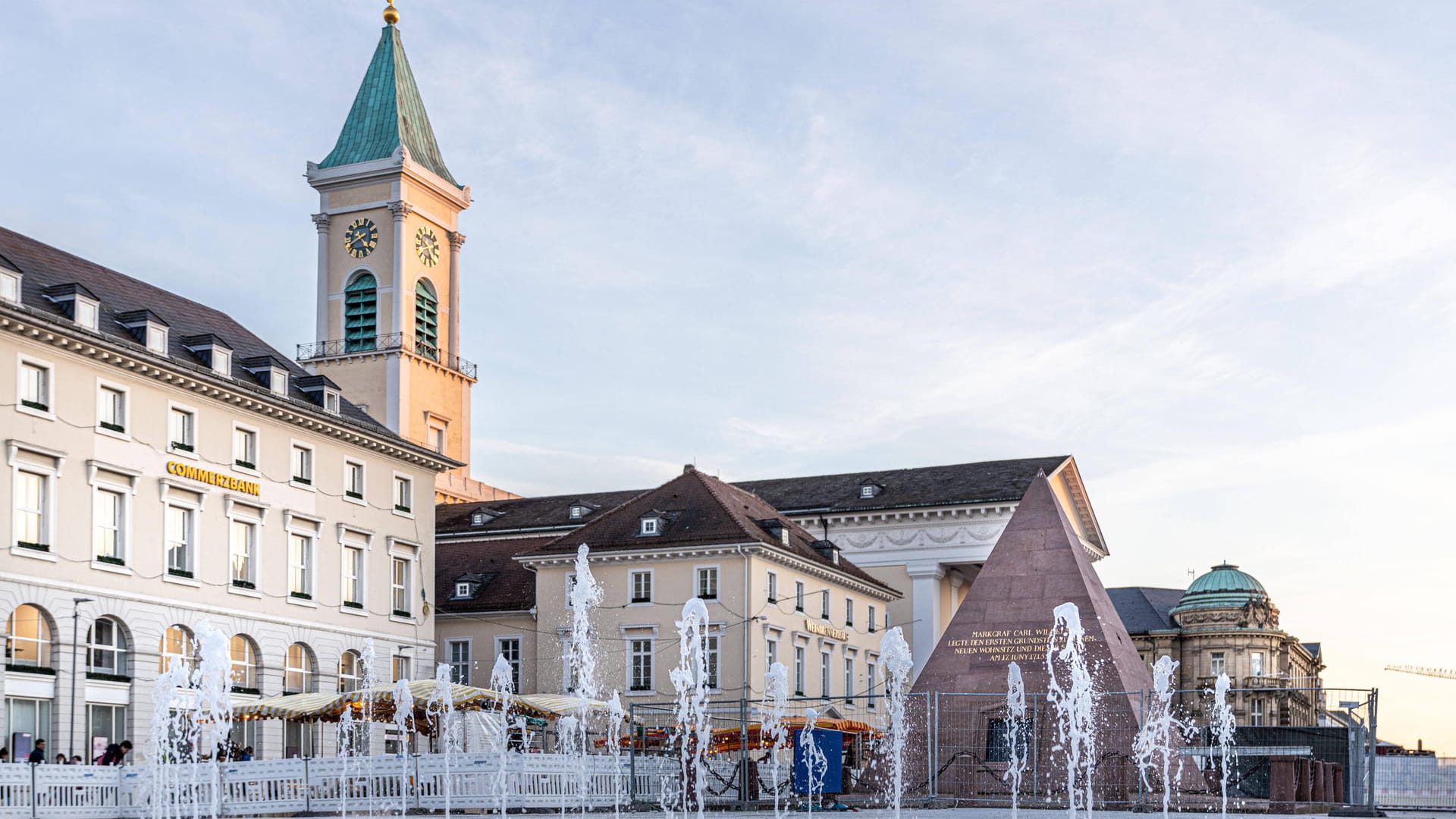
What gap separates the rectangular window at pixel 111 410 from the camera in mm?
39656

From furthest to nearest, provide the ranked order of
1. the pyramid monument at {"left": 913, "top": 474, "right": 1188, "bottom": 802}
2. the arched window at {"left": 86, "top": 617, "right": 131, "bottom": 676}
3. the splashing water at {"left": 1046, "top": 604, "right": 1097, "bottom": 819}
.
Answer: the arched window at {"left": 86, "top": 617, "right": 131, "bottom": 676} → the pyramid monument at {"left": 913, "top": 474, "right": 1188, "bottom": 802} → the splashing water at {"left": 1046, "top": 604, "right": 1097, "bottom": 819}

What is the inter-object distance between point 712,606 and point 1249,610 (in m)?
60.5

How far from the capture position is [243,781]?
29781 mm

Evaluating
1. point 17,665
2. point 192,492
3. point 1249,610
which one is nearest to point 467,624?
point 192,492

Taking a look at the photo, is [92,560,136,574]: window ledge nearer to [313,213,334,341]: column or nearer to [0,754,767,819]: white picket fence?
[0,754,767,819]: white picket fence

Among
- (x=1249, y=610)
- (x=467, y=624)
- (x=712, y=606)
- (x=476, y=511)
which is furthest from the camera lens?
(x=1249, y=610)

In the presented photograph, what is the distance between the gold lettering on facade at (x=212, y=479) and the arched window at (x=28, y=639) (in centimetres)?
523

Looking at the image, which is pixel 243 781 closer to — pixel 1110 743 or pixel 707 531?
pixel 1110 743

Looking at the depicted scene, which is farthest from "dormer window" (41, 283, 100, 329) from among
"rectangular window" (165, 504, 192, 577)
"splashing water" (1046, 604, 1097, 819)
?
"splashing water" (1046, 604, 1097, 819)

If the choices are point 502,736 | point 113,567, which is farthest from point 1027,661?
point 113,567

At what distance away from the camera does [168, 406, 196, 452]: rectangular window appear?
41.9 metres

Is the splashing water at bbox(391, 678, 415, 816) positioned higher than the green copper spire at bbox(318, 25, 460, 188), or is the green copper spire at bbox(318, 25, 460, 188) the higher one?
the green copper spire at bbox(318, 25, 460, 188)

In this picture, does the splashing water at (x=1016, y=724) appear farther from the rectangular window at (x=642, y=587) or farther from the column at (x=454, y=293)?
the column at (x=454, y=293)

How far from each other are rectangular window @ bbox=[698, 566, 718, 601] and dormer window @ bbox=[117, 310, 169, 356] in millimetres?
18249
